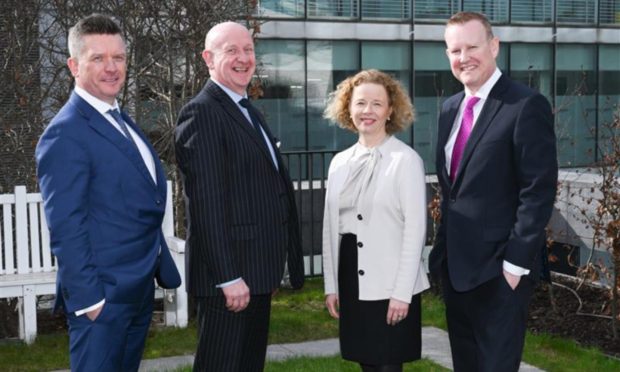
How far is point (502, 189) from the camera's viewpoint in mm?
4230

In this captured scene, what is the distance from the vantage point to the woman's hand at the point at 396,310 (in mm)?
4469

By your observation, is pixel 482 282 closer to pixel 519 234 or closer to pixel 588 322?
pixel 519 234

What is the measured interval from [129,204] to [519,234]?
186 centimetres

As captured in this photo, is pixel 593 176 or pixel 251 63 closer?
pixel 251 63

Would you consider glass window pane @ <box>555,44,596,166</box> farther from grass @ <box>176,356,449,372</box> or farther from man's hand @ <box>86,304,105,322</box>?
man's hand @ <box>86,304,105,322</box>

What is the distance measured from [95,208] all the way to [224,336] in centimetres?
95

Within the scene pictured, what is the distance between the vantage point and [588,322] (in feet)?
25.6

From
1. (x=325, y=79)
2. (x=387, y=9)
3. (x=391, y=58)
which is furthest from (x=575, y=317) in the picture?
(x=387, y=9)

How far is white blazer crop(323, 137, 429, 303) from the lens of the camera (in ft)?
14.6

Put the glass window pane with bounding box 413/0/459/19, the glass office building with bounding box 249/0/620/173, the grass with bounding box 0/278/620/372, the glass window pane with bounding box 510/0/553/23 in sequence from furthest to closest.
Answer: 1. the glass window pane with bounding box 510/0/553/23
2. the glass window pane with bounding box 413/0/459/19
3. the glass office building with bounding box 249/0/620/173
4. the grass with bounding box 0/278/620/372

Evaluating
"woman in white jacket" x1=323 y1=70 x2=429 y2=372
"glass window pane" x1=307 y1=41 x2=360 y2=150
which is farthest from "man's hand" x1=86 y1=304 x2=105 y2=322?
"glass window pane" x1=307 y1=41 x2=360 y2=150

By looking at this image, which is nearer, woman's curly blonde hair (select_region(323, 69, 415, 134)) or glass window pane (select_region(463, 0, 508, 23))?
woman's curly blonde hair (select_region(323, 69, 415, 134))

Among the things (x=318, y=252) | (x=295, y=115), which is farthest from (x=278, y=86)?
(x=318, y=252)

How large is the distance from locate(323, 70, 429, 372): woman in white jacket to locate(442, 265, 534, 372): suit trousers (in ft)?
1.02
